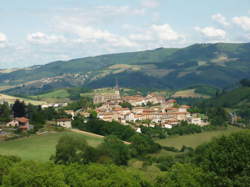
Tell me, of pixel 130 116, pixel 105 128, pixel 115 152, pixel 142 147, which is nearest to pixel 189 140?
pixel 105 128

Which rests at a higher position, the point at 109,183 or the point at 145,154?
the point at 109,183

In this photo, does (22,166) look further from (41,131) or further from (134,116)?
(134,116)

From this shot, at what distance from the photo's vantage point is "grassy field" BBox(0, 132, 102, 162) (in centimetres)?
6594

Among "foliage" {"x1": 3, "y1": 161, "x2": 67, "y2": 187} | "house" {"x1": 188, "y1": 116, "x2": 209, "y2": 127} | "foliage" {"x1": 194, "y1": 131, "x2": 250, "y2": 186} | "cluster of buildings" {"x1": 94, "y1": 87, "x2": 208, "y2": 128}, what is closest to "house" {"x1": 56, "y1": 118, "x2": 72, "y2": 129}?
"cluster of buildings" {"x1": 94, "y1": 87, "x2": 208, "y2": 128}

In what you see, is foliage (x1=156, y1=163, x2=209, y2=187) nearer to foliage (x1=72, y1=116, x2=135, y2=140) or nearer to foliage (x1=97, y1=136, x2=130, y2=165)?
foliage (x1=97, y1=136, x2=130, y2=165)

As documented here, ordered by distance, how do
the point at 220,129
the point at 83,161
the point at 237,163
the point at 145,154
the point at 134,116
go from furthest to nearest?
the point at 134,116 → the point at 220,129 → the point at 145,154 → the point at 83,161 → the point at 237,163

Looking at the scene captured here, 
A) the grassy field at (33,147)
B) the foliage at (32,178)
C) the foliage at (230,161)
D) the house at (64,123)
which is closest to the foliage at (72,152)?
the grassy field at (33,147)

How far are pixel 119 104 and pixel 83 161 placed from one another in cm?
8276

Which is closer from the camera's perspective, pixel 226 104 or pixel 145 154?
pixel 145 154

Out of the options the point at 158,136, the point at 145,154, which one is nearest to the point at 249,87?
the point at 158,136

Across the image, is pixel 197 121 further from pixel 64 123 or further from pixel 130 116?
pixel 64 123

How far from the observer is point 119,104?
141 metres

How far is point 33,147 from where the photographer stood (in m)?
72.4

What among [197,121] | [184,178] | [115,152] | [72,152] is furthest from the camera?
[197,121]
